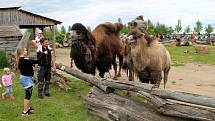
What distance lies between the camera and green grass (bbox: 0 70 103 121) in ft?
33.0

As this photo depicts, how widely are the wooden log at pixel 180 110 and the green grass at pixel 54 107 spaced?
216 centimetres

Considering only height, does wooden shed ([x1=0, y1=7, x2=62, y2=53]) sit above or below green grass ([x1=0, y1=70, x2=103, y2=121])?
above

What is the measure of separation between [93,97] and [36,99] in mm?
2474

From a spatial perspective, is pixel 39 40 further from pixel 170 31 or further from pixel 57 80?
pixel 170 31

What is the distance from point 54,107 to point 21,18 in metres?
18.0

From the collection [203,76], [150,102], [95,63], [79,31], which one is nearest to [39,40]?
[79,31]

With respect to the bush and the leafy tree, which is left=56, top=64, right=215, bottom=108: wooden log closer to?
the bush

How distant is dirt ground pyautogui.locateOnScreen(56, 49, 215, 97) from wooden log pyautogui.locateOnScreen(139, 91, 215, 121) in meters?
5.24

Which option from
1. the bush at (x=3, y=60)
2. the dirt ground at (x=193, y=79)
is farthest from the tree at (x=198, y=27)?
the bush at (x=3, y=60)

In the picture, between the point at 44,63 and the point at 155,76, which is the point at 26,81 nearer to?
the point at 44,63

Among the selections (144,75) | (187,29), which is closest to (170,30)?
(187,29)

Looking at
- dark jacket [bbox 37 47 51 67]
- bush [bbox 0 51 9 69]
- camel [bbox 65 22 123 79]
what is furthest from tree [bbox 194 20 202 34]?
dark jacket [bbox 37 47 51 67]

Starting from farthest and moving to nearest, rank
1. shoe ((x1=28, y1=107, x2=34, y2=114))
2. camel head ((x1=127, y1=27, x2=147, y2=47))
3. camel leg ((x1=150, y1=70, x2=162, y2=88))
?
camel leg ((x1=150, y1=70, x2=162, y2=88)), camel head ((x1=127, y1=27, x2=147, y2=47)), shoe ((x1=28, y1=107, x2=34, y2=114))

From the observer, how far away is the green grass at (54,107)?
396 inches
